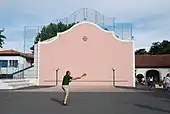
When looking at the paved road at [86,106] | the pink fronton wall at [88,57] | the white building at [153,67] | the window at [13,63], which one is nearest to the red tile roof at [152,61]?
the white building at [153,67]

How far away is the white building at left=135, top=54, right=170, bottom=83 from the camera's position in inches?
2549

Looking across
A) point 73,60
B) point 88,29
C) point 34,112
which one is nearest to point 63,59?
point 73,60

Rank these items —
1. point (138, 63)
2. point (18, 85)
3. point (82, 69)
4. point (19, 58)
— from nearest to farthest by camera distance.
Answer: point (18, 85), point (82, 69), point (19, 58), point (138, 63)

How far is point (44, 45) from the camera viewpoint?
161ft

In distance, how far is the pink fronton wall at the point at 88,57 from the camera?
47.9 metres

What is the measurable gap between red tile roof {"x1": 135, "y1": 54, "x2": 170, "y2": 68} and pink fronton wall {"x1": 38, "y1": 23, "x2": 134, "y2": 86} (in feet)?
60.9

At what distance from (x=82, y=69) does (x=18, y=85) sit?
1160 centimetres

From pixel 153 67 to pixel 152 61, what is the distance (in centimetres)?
243

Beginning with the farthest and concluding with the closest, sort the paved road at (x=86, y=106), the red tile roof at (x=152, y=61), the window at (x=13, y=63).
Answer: the red tile roof at (x=152, y=61)
the window at (x=13, y=63)
the paved road at (x=86, y=106)

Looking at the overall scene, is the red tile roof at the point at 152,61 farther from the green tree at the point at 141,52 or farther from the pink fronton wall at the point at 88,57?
the green tree at the point at 141,52

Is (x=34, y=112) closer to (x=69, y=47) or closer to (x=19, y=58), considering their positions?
(x=69, y=47)

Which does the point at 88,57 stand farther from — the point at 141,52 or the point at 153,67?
the point at 141,52

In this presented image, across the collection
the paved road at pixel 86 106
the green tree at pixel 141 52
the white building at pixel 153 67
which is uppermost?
the green tree at pixel 141 52

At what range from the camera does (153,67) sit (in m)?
65.4
